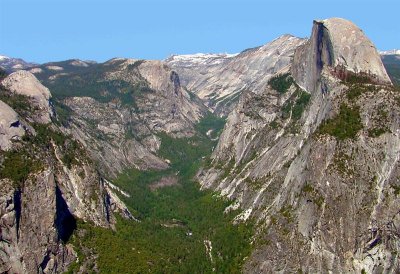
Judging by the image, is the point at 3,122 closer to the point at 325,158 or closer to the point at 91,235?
the point at 91,235

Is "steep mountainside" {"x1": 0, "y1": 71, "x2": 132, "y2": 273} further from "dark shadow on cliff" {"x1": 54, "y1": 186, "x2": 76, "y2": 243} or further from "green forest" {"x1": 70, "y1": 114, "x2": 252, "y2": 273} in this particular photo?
"green forest" {"x1": 70, "y1": 114, "x2": 252, "y2": 273}

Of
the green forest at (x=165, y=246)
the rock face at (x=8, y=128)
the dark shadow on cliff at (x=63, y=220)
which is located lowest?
the green forest at (x=165, y=246)

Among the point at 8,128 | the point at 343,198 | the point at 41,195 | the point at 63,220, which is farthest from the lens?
the point at 8,128

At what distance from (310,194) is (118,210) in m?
65.6

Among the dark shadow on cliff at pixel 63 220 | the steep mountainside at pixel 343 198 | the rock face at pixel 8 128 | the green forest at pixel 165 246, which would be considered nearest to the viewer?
the steep mountainside at pixel 343 198

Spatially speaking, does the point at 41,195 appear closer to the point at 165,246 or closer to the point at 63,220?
the point at 63,220

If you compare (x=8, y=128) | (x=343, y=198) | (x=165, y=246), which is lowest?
(x=165, y=246)

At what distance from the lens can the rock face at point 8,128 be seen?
15375cm

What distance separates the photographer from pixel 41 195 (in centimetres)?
14425

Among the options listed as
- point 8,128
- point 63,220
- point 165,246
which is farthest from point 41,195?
point 165,246

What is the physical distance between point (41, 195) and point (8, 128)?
23.5 meters

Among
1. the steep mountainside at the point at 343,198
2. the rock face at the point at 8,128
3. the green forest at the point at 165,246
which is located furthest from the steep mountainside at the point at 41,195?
the steep mountainside at the point at 343,198

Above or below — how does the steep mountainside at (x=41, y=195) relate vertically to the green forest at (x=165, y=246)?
above

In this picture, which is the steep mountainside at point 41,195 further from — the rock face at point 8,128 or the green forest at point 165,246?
the green forest at point 165,246
